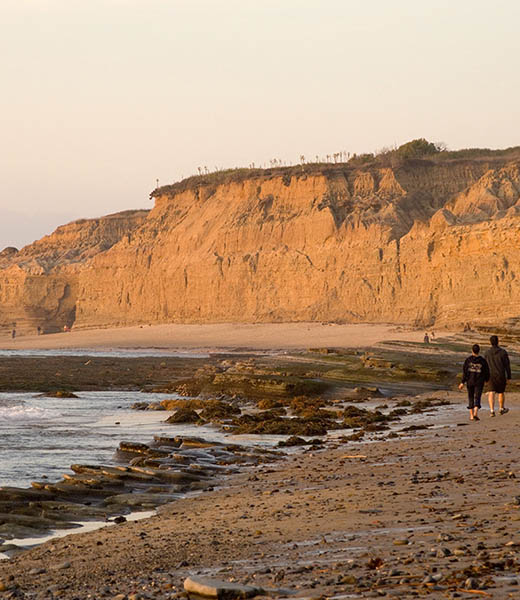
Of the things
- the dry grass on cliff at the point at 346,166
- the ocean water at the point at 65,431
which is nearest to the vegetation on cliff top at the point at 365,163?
the dry grass on cliff at the point at 346,166

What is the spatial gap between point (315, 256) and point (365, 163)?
545 inches

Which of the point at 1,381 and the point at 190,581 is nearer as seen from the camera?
the point at 190,581

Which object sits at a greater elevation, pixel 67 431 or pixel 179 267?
pixel 179 267

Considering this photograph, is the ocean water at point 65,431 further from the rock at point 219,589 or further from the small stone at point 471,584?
the small stone at point 471,584

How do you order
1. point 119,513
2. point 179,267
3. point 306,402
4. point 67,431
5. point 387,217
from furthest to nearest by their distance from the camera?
1. point 179,267
2. point 387,217
3. point 306,402
4. point 67,431
5. point 119,513

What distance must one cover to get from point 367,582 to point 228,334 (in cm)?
5661

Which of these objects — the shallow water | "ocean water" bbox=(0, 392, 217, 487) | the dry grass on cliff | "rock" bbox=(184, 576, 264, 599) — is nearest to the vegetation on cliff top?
the dry grass on cliff

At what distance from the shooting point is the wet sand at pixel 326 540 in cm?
518

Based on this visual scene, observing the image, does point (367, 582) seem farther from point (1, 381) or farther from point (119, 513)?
point (1, 381)

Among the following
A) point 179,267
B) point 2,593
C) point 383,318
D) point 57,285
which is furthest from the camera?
point 57,285

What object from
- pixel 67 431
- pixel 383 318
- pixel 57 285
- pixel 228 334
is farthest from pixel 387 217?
pixel 67 431

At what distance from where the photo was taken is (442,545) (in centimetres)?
588

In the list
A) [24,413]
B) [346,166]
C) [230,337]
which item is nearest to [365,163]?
[346,166]

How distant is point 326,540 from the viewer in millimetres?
6641
